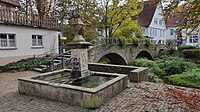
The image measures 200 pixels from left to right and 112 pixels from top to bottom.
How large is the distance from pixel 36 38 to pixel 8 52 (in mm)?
2941

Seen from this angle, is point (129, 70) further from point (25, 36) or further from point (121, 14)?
point (121, 14)

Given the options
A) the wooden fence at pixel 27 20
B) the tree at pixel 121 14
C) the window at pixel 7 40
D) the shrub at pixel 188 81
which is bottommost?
the shrub at pixel 188 81

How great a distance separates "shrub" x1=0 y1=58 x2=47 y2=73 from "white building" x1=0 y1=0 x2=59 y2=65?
2.43 ft

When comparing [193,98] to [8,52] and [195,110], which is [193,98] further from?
[8,52]

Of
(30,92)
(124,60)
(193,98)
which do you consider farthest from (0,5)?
(193,98)

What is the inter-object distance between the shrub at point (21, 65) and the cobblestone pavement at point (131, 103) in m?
5.12

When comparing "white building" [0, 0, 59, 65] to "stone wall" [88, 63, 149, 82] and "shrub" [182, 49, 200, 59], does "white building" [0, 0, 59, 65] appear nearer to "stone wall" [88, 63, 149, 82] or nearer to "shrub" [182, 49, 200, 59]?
"stone wall" [88, 63, 149, 82]

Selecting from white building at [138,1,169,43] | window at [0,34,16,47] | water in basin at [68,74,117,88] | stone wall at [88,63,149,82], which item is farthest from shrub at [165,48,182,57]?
window at [0,34,16,47]

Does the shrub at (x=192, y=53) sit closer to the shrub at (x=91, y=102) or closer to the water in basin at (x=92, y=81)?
the water in basin at (x=92, y=81)

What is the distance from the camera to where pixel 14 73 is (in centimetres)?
1060

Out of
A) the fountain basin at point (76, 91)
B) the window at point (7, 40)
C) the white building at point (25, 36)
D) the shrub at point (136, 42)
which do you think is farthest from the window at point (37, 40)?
the shrub at point (136, 42)

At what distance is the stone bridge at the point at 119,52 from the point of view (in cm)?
1414

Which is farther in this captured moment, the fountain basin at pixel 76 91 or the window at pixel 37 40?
the window at pixel 37 40

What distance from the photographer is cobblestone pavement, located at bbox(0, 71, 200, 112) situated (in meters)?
4.64
